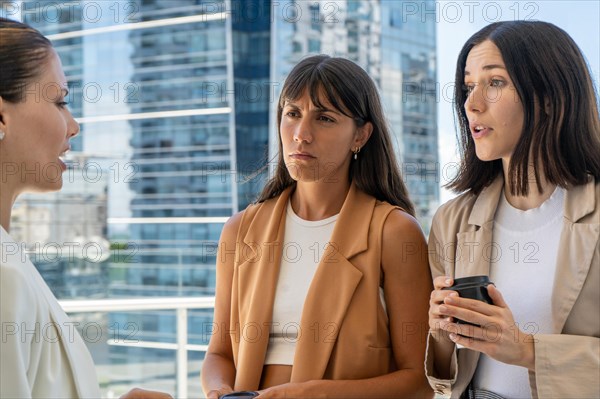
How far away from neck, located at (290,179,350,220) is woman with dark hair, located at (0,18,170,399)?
0.79 meters

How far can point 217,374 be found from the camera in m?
1.99

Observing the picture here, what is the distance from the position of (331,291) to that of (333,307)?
4 centimetres

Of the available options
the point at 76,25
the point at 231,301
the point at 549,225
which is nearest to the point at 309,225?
the point at 231,301

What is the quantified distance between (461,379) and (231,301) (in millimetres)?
676

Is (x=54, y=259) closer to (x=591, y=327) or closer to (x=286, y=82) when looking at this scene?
(x=286, y=82)

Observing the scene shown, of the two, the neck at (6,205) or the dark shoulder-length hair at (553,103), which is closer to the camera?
the neck at (6,205)

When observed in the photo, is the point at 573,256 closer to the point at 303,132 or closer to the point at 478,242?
the point at 478,242

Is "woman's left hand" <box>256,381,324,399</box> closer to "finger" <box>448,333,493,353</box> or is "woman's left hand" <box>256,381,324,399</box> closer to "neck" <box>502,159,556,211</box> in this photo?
"finger" <box>448,333,493,353</box>

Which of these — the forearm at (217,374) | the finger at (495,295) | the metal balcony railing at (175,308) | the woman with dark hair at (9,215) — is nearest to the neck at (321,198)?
the forearm at (217,374)

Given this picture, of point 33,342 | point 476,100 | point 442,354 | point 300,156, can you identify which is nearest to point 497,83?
point 476,100

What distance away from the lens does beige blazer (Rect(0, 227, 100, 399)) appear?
106cm

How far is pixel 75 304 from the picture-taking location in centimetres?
351

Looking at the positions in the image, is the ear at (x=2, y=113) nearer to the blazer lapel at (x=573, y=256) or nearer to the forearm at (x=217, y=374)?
the forearm at (x=217, y=374)

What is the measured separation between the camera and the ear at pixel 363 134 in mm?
2059
